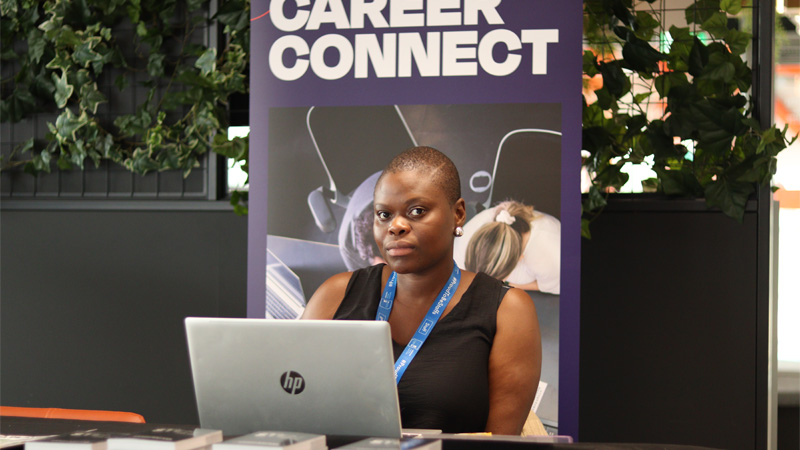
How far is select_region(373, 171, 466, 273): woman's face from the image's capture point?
86.5 inches

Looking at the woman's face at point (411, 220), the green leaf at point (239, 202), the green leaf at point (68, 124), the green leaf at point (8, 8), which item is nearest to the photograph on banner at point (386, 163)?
the woman's face at point (411, 220)

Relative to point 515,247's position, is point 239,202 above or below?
above

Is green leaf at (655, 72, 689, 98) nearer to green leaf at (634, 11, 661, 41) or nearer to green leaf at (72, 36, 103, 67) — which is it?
green leaf at (634, 11, 661, 41)

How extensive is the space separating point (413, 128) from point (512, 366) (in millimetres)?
1026

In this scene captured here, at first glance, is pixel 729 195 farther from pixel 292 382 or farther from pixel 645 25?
pixel 292 382

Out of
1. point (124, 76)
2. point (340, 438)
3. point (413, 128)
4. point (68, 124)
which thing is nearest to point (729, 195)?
point (413, 128)

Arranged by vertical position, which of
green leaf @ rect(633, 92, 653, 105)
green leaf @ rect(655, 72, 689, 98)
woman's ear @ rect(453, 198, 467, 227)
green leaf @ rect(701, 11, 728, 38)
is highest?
green leaf @ rect(701, 11, 728, 38)

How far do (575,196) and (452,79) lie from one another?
0.59 metres

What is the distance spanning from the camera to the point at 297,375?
139 cm

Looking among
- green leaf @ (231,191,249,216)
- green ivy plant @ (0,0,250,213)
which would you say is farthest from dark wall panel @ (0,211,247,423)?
green ivy plant @ (0,0,250,213)

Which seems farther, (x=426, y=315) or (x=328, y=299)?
(x=328, y=299)

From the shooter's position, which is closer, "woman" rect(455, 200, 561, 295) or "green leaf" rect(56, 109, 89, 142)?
"woman" rect(455, 200, 561, 295)

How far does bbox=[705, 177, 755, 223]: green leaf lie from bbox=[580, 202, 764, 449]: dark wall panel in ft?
0.44

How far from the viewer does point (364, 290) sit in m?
2.32
